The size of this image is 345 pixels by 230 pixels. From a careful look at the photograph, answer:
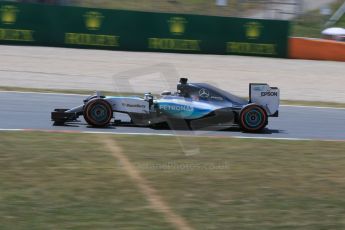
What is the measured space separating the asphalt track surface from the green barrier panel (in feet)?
27.0

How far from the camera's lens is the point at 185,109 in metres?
11.3

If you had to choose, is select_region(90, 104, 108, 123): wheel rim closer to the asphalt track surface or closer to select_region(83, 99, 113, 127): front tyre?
select_region(83, 99, 113, 127): front tyre

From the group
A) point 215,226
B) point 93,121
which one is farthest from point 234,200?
point 93,121

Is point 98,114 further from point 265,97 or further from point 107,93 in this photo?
point 107,93

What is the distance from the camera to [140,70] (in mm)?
20688

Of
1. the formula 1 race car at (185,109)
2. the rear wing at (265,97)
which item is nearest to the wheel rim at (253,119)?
the formula 1 race car at (185,109)

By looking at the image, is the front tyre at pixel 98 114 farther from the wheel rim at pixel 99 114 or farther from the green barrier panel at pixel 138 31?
the green barrier panel at pixel 138 31

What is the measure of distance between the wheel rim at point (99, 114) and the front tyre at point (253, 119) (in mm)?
2331

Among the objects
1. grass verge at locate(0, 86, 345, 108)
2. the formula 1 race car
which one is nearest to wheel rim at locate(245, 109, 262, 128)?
the formula 1 race car

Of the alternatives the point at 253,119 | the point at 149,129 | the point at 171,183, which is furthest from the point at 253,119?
the point at 171,183

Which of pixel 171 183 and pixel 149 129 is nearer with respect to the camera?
pixel 171 183

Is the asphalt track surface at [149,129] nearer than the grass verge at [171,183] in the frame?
No

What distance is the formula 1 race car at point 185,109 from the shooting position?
37.2 ft

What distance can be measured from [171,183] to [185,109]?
347 cm
